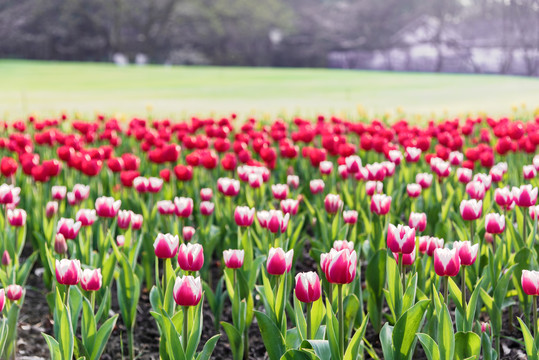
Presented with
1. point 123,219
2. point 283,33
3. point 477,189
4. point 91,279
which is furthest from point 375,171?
point 283,33

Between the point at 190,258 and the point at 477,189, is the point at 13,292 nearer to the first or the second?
the point at 190,258

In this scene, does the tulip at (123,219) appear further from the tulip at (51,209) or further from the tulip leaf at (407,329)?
the tulip leaf at (407,329)

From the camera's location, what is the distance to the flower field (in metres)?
2.22

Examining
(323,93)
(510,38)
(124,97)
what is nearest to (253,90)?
(323,93)

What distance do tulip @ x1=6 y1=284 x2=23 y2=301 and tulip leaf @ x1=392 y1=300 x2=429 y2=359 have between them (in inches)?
59.5

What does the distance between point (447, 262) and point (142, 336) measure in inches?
69.4

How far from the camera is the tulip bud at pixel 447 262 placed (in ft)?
7.23

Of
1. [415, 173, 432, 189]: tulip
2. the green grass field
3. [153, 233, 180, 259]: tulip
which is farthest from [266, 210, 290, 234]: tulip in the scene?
the green grass field

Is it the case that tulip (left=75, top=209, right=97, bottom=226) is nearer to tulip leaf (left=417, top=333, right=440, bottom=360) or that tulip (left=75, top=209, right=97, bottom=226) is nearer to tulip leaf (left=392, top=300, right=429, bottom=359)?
tulip leaf (left=392, top=300, right=429, bottom=359)

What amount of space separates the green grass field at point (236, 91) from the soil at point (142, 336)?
47.1 ft

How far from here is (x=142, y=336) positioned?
3391 millimetres

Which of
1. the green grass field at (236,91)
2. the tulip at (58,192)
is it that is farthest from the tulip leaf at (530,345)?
the green grass field at (236,91)

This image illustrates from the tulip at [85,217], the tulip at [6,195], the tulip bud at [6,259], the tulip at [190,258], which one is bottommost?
the tulip bud at [6,259]

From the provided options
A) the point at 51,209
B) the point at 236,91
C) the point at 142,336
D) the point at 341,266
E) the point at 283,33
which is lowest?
the point at 236,91
